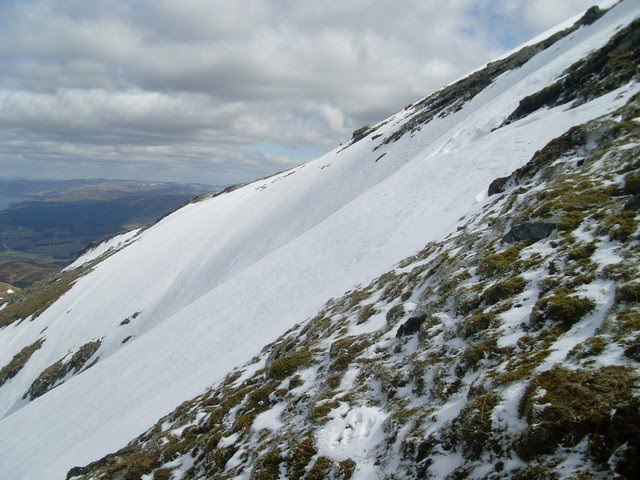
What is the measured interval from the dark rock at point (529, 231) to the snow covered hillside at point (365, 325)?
1.05ft

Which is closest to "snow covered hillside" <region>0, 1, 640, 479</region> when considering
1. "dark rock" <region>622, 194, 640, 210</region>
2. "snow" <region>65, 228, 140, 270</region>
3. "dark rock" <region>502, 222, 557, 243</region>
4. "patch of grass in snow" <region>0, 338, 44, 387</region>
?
"dark rock" <region>502, 222, 557, 243</region>

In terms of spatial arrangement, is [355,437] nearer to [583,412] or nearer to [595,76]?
[583,412]

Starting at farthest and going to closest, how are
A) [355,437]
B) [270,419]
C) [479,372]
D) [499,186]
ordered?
[499,186]
[270,419]
[355,437]
[479,372]

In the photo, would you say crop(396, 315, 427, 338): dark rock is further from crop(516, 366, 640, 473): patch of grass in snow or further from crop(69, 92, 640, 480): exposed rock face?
crop(516, 366, 640, 473): patch of grass in snow

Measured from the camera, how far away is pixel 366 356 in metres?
11.9

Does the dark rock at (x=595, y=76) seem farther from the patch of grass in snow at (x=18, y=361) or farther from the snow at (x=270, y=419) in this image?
the patch of grass in snow at (x=18, y=361)

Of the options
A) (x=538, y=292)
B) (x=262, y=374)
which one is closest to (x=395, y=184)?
(x=262, y=374)

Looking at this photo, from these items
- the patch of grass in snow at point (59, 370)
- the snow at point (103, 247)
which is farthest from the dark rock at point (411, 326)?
the snow at point (103, 247)

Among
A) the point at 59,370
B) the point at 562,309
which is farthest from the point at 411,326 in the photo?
the point at 59,370

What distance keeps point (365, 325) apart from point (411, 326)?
303 cm

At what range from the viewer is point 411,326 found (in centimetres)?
1165

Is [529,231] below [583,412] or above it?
above

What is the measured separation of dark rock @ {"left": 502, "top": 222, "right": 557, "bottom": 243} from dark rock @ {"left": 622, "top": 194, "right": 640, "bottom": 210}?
173 centimetres

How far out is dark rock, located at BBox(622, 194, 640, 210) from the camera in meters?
9.60
